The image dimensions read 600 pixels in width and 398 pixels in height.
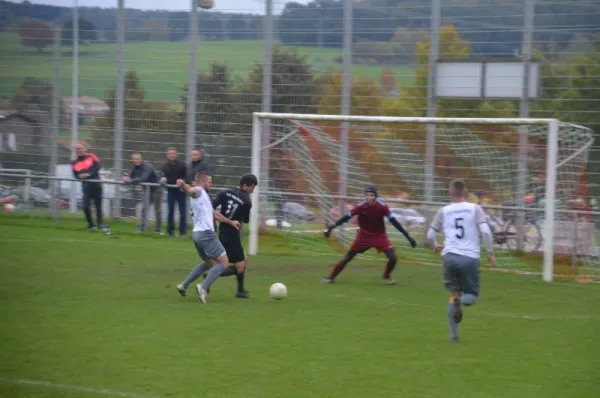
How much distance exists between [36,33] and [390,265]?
435 inches

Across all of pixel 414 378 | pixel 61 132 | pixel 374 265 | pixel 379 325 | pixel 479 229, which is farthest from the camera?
pixel 61 132

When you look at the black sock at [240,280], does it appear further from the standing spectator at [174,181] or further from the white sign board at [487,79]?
the white sign board at [487,79]

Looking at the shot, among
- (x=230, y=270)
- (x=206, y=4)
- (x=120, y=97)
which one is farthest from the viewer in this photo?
(x=120, y=97)

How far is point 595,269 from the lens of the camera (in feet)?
49.3

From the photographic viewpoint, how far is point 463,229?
899 centimetres

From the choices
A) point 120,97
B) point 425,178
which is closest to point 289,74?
point 120,97

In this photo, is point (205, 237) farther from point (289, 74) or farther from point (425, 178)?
point (289, 74)

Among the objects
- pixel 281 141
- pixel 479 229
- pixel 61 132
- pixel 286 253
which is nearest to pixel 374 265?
pixel 286 253

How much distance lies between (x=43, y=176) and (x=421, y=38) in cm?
967

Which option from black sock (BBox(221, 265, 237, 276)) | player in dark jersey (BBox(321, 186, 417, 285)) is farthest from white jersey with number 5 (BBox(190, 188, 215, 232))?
player in dark jersey (BBox(321, 186, 417, 285))

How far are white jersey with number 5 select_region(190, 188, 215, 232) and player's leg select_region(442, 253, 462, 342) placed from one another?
3467 millimetres

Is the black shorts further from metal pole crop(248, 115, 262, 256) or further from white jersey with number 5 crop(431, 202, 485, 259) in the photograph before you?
metal pole crop(248, 115, 262, 256)

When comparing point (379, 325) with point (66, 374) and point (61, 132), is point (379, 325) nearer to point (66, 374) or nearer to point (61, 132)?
point (66, 374)

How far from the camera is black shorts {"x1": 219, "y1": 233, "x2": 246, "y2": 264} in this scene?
457 inches
